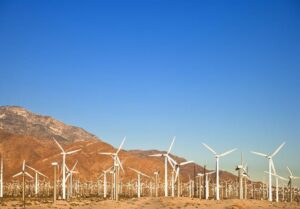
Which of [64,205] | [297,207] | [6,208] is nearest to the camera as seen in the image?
[6,208]

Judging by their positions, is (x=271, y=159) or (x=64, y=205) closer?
(x=64, y=205)

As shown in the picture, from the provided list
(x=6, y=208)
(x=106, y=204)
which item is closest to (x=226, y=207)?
(x=106, y=204)

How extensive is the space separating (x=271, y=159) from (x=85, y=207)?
150 feet

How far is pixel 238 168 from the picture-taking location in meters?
106

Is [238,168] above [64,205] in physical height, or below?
above

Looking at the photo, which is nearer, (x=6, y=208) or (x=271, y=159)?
(x=6, y=208)

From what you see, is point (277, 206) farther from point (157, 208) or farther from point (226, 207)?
point (157, 208)

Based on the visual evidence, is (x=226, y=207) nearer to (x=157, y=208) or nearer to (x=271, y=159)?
(x=157, y=208)

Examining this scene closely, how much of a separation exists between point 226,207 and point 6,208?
4019 centimetres

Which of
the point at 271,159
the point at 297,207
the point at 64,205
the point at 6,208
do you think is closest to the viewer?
the point at 6,208

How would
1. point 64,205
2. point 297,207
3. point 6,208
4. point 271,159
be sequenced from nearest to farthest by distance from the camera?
point 6,208 → point 64,205 → point 297,207 → point 271,159

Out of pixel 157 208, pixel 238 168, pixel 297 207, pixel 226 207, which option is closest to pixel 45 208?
pixel 157 208

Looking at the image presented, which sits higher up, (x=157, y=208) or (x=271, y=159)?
(x=271, y=159)

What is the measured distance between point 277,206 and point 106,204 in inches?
1358
